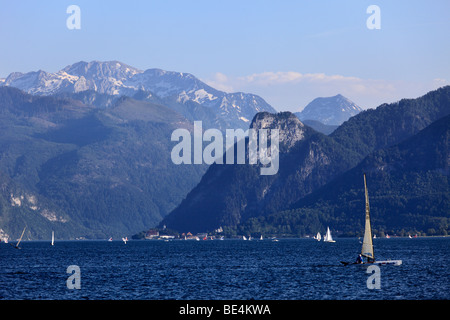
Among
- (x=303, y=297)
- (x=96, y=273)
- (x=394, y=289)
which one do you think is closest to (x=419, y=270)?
(x=394, y=289)

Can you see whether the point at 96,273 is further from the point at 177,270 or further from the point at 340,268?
the point at 340,268

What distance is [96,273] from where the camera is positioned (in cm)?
17900
